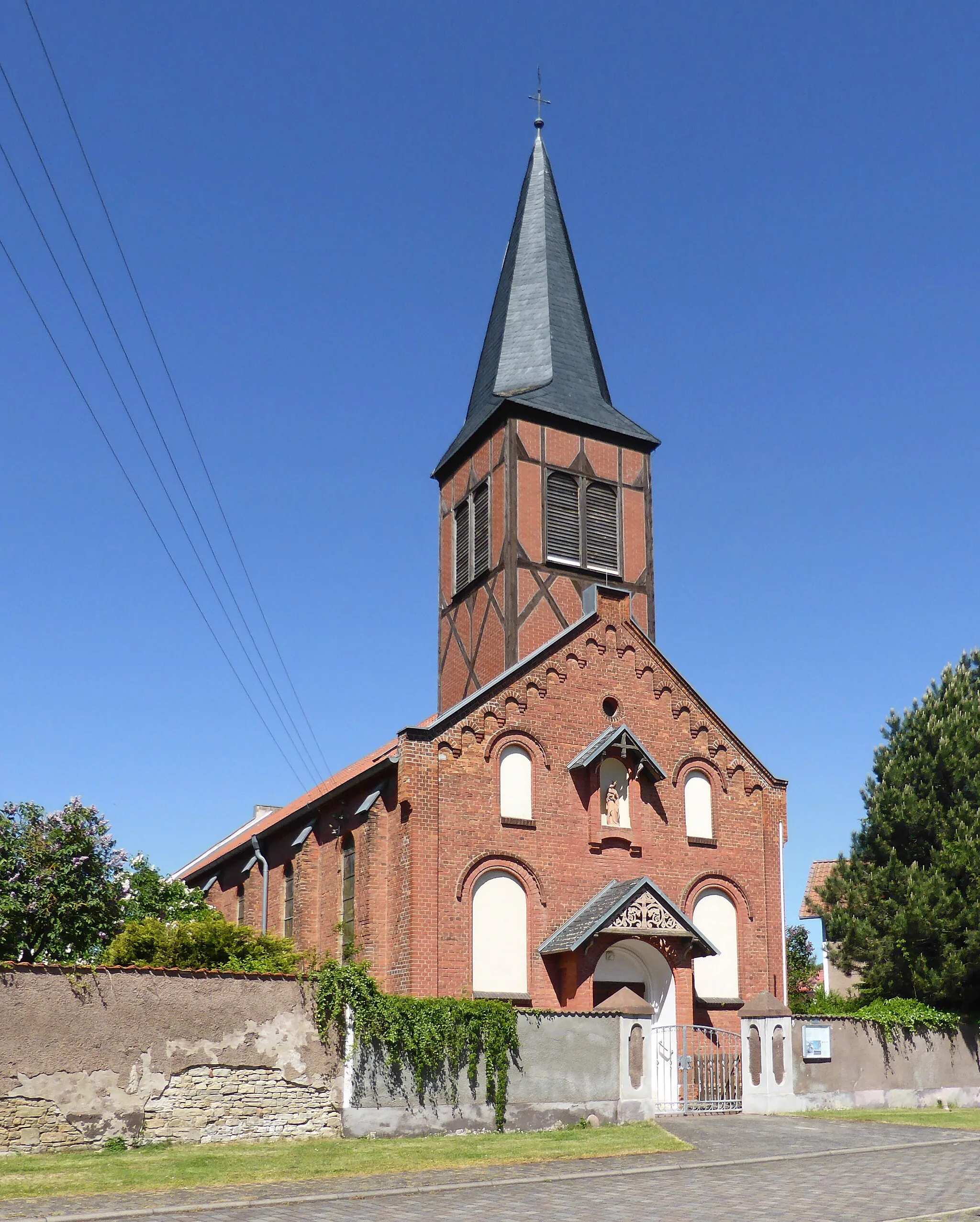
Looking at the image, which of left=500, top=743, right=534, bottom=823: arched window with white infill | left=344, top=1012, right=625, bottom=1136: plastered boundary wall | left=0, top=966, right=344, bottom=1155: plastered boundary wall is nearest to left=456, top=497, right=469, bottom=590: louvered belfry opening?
left=500, top=743, right=534, bottom=823: arched window with white infill

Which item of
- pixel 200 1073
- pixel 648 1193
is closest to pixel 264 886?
pixel 200 1073

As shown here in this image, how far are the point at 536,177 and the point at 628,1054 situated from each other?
27600mm

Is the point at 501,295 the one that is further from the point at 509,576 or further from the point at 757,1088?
the point at 757,1088

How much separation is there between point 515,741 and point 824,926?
9378 mm

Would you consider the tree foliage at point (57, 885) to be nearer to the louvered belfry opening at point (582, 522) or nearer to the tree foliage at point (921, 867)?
the louvered belfry opening at point (582, 522)

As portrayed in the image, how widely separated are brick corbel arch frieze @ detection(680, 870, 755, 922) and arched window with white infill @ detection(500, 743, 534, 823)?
4294 mm

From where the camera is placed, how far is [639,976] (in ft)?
87.5

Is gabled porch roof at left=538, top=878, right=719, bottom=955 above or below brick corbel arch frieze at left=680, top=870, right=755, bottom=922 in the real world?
below

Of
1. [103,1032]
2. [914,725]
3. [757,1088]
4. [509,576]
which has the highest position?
[509,576]

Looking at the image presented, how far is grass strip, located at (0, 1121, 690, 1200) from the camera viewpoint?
1455 cm

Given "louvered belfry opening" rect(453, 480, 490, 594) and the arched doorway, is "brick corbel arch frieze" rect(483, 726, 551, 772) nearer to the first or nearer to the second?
the arched doorway

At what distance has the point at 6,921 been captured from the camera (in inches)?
1112

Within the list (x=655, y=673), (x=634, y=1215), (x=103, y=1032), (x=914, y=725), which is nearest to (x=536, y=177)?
(x=655, y=673)

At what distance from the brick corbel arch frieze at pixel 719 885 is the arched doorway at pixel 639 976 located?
6.23 ft
